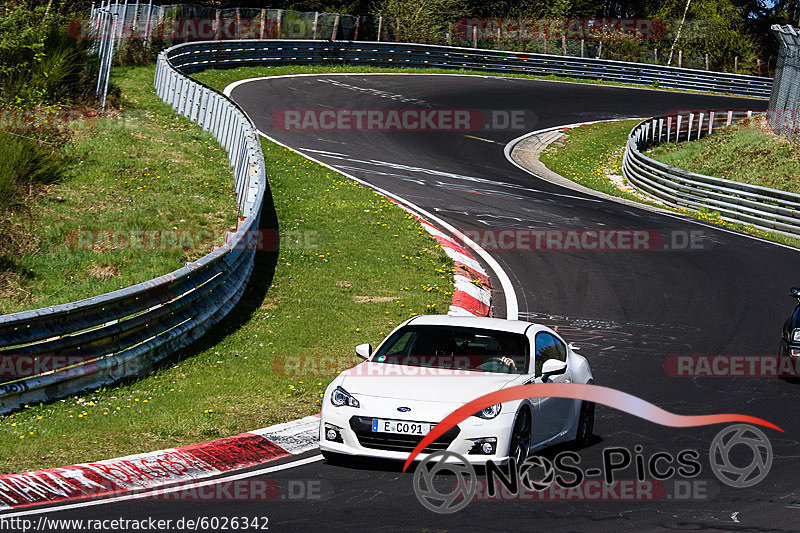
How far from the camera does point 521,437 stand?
349 inches

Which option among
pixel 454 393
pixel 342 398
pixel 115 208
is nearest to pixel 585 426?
pixel 454 393

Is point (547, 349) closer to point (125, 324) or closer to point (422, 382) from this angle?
point (422, 382)

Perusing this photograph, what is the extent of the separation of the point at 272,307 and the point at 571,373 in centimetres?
643

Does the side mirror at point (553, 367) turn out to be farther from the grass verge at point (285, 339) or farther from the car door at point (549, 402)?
the grass verge at point (285, 339)

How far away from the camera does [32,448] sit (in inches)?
361

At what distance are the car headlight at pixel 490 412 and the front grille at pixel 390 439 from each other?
25cm

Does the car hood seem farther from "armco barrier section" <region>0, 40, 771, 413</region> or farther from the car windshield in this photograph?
"armco barrier section" <region>0, 40, 771, 413</region>

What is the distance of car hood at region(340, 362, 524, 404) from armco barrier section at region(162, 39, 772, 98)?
3181cm

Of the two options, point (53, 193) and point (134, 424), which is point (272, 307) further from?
point (53, 193)

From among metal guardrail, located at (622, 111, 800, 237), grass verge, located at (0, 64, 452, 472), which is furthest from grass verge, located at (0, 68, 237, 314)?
metal guardrail, located at (622, 111, 800, 237)

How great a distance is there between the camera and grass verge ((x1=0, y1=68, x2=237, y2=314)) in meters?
15.7

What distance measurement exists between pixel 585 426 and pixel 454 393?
1.90 metres

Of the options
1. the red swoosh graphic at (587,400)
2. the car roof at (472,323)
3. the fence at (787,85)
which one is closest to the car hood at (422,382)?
the red swoosh graphic at (587,400)

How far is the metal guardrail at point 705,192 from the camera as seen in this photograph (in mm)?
25156
